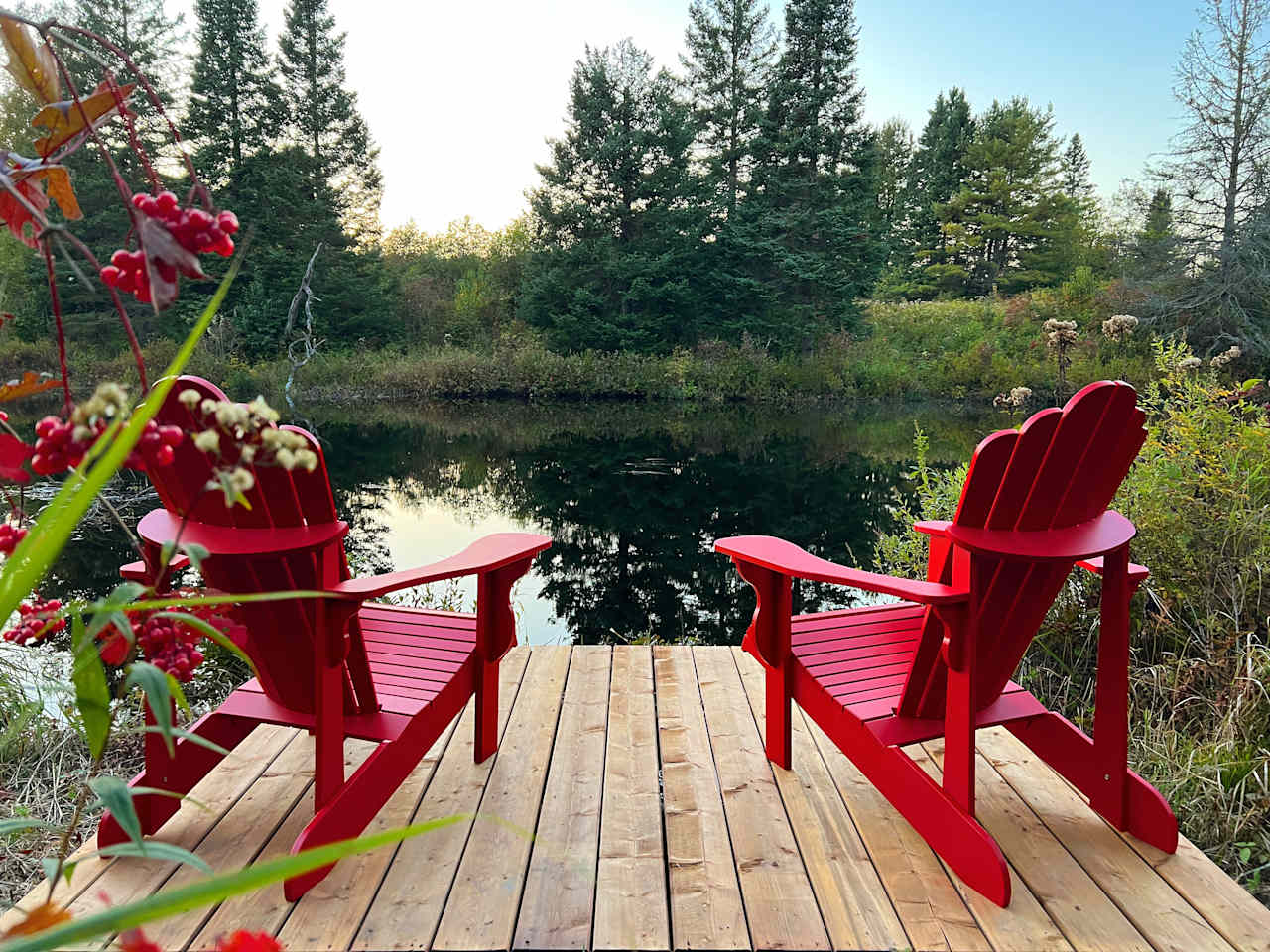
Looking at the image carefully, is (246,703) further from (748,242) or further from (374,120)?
(374,120)

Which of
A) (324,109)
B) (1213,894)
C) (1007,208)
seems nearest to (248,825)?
(1213,894)

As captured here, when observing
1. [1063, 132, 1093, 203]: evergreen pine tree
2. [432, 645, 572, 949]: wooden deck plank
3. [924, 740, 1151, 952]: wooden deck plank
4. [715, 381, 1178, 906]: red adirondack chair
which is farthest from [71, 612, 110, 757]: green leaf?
[1063, 132, 1093, 203]: evergreen pine tree

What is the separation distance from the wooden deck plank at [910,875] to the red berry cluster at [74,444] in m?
1.41

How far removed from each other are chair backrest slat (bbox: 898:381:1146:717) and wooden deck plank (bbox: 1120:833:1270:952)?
1.54 feet

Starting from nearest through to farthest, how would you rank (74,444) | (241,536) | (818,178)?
(74,444) → (241,536) → (818,178)

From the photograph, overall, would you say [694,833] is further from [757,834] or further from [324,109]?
[324,109]

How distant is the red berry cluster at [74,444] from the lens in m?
0.65

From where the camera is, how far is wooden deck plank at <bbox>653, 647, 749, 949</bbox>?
1.46m

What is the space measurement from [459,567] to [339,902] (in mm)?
657

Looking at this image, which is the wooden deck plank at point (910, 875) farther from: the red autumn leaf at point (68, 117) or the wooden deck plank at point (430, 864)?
the red autumn leaf at point (68, 117)

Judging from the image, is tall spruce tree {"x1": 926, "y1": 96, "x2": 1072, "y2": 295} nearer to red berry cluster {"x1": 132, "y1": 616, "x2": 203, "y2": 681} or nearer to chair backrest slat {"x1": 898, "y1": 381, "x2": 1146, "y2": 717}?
chair backrest slat {"x1": 898, "y1": 381, "x2": 1146, "y2": 717}

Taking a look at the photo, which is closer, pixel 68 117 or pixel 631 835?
pixel 68 117

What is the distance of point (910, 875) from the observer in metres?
1.62

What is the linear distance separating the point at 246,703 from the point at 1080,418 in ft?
5.93
